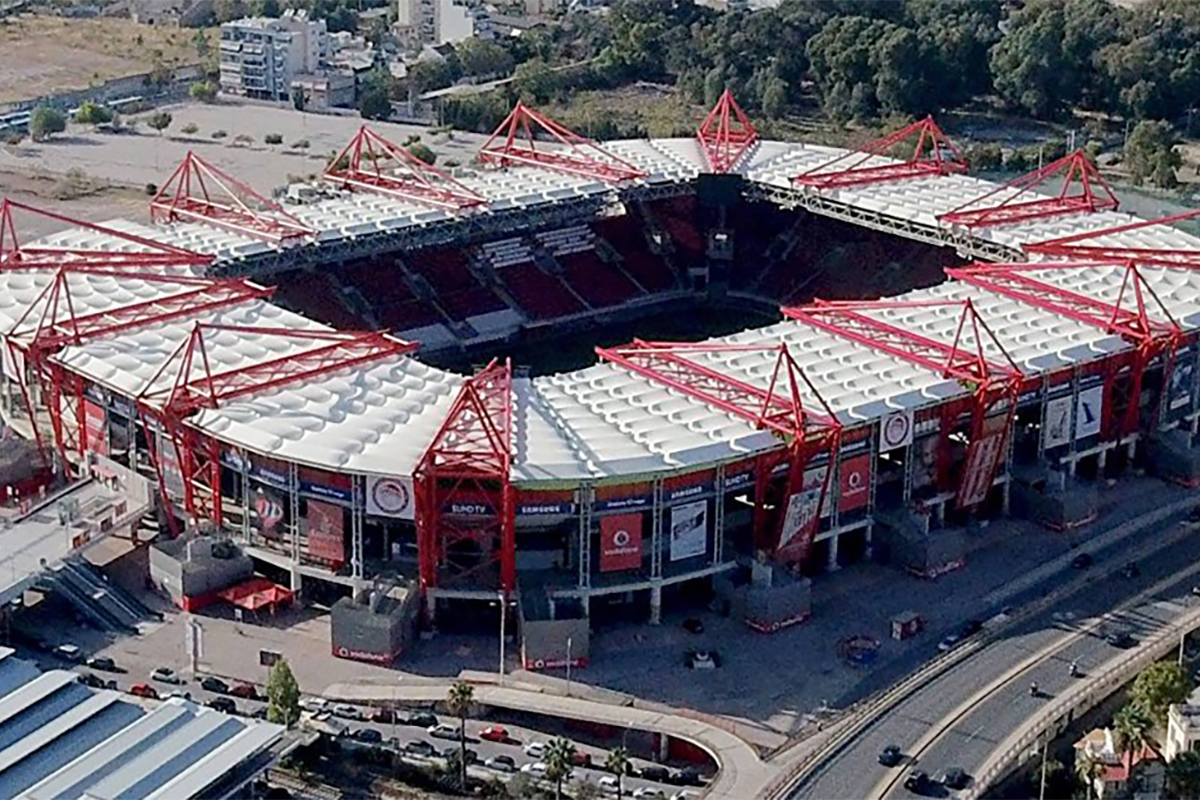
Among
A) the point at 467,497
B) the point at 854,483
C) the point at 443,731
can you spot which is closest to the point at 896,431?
the point at 854,483

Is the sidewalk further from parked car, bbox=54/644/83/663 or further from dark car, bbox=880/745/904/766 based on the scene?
parked car, bbox=54/644/83/663

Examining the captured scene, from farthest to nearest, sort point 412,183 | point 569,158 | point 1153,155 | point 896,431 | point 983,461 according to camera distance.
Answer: point 1153,155, point 569,158, point 412,183, point 983,461, point 896,431

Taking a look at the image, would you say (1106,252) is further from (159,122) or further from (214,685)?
(159,122)

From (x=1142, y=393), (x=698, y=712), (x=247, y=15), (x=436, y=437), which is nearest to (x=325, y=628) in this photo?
(x=436, y=437)

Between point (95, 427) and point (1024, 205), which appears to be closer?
point (95, 427)

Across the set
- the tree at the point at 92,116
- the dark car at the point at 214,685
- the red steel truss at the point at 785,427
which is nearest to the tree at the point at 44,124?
the tree at the point at 92,116

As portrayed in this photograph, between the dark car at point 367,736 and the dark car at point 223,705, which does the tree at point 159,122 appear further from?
the dark car at point 367,736
